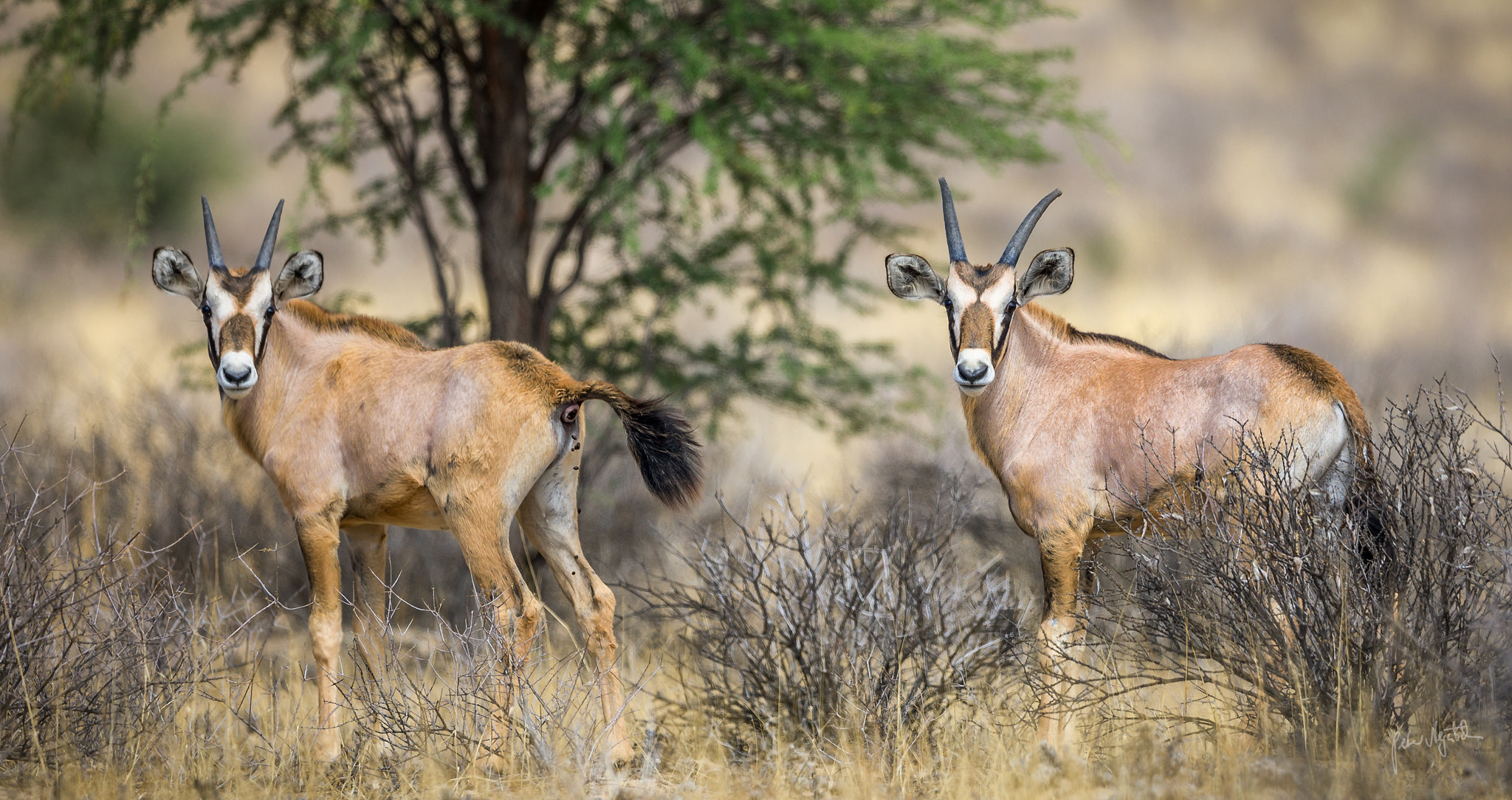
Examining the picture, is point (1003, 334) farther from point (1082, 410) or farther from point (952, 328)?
point (1082, 410)

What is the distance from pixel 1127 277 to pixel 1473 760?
28861 mm

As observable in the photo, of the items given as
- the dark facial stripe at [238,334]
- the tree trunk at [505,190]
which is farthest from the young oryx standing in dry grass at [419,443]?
the tree trunk at [505,190]

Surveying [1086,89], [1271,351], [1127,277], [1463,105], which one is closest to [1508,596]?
[1271,351]

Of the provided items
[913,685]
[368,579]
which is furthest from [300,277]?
[913,685]

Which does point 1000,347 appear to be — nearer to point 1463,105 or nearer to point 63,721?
point 63,721

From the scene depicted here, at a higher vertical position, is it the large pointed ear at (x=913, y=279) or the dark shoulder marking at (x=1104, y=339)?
the large pointed ear at (x=913, y=279)

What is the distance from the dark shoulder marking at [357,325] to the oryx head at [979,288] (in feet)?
8.37

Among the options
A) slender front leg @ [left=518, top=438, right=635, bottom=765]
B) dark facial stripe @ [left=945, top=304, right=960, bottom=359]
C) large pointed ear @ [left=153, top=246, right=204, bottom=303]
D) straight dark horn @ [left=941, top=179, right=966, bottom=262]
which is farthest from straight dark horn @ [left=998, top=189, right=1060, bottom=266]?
large pointed ear @ [left=153, top=246, right=204, bottom=303]

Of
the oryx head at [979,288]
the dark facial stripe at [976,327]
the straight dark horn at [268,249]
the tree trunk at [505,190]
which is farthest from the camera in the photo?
the tree trunk at [505,190]

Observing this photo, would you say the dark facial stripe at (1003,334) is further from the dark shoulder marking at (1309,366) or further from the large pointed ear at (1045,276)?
the dark shoulder marking at (1309,366)

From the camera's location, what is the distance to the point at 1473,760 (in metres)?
4.54
